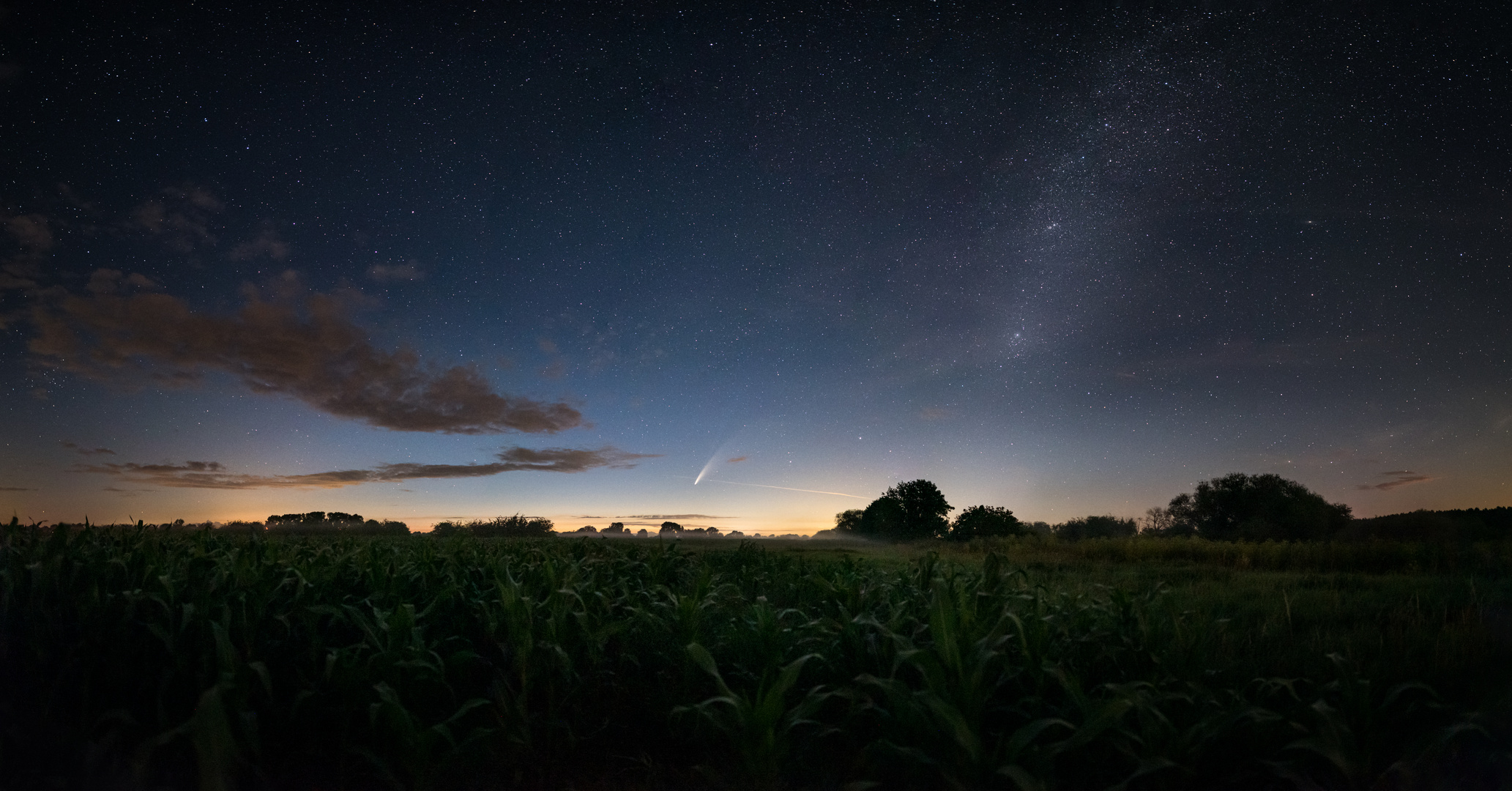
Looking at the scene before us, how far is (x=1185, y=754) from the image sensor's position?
245 cm

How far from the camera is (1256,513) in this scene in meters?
16.7

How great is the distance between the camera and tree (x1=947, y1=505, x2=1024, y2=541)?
80.5ft

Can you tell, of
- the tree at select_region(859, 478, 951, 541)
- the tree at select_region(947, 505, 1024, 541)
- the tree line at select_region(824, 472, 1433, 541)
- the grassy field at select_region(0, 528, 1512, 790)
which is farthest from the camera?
the tree at select_region(859, 478, 951, 541)

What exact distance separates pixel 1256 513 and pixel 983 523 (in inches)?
406

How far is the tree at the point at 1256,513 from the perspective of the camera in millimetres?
12898

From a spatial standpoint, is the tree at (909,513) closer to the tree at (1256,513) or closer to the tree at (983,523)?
the tree at (983,523)

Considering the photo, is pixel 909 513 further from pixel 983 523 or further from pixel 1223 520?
pixel 1223 520

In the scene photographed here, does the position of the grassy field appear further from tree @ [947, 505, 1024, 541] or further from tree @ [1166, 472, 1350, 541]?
tree @ [947, 505, 1024, 541]

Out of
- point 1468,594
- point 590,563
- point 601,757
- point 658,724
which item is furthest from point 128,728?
point 1468,594

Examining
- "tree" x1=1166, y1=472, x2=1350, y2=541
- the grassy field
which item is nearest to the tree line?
"tree" x1=1166, y1=472, x2=1350, y2=541

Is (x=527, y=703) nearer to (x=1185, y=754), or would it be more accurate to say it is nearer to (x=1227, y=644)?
(x=1185, y=754)

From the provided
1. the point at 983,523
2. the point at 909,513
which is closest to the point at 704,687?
the point at 983,523

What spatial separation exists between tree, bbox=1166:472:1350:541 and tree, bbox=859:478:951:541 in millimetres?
13430

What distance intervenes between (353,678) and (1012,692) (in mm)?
3312
